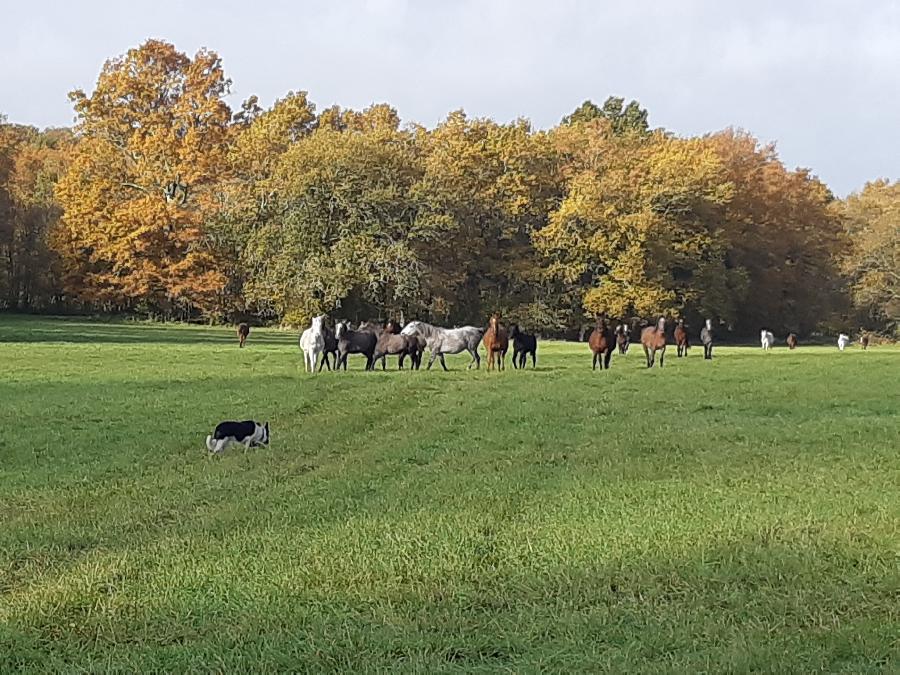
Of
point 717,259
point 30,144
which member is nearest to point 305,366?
point 717,259

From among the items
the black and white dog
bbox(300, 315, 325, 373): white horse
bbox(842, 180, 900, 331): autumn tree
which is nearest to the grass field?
the black and white dog

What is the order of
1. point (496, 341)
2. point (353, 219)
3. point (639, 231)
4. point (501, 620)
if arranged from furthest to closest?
point (639, 231) → point (353, 219) → point (496, 341) → point (501, 620)

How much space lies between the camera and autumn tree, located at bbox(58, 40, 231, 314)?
5634 centimetres

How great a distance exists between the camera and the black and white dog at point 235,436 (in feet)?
40.2

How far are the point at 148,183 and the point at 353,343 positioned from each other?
122ft

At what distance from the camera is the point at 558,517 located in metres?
8.28

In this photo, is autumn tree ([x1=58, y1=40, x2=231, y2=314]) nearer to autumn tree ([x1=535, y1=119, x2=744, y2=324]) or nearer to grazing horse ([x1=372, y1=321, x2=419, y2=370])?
autumn tree ([x1=535, y1=119, x2=744, y2=324])

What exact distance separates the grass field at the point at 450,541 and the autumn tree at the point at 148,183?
A: 136 feet

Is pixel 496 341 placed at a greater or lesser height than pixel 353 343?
greater

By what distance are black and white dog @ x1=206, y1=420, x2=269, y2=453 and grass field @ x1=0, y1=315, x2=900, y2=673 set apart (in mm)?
332

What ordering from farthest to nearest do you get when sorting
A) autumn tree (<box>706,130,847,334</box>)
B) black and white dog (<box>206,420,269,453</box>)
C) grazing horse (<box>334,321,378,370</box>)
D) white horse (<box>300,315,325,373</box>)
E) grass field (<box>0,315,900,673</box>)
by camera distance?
autumn tree (<box>706,130,847,334</box>), grazing horse (<box>334,321,378,370</box>), white horse (<box>300,315,325,373</box>), black and white dog (<box>206,420,269,453</box>), grass field (<box>0,315,900,673</box>)

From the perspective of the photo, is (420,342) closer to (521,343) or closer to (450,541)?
(521,343)

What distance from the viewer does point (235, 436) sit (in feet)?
40.8

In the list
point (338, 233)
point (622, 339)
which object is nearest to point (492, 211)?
point (338, 233)
